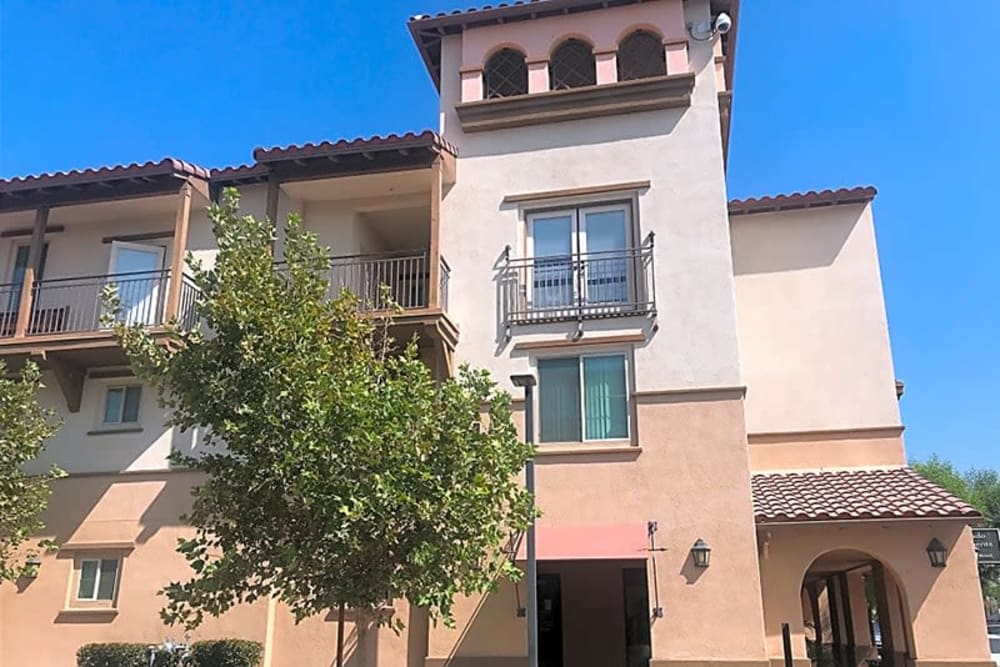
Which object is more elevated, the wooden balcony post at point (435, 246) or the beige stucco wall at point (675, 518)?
the wooden balcony post at point (435, 246)

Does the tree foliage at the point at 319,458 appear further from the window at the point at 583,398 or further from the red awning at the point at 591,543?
the window at the point at 583,398

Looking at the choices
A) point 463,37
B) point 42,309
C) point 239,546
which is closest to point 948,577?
point 239,546

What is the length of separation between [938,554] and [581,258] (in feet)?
26.3

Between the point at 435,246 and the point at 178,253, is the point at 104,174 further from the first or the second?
the point at 435,246

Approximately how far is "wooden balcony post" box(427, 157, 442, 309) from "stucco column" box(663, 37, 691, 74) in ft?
16.9

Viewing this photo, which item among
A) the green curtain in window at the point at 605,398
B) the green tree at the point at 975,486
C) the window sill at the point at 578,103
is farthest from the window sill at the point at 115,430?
the green tree at the point at 975,486

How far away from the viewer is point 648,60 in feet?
60.3

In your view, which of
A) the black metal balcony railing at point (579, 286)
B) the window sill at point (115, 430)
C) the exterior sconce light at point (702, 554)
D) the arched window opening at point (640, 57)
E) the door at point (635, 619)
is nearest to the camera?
the exterior sconce light at point (702, 554)

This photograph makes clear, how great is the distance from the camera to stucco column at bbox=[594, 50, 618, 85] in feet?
55.8

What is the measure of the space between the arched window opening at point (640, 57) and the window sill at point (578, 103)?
1.30 metres

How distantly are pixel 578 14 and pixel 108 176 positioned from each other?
10.3m

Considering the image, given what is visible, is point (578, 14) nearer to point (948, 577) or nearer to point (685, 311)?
point (685, 311)

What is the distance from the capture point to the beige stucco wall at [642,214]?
15234 mm

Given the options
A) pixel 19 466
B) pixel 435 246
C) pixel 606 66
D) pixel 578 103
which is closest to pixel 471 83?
pixel 578 103
